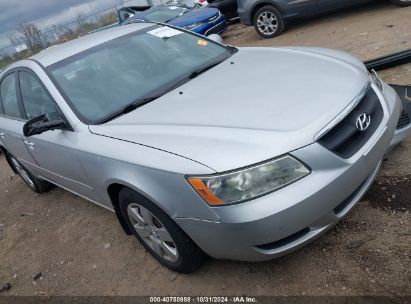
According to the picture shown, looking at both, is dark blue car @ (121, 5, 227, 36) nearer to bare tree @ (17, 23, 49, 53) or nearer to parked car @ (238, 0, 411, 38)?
parked car @ (238, 0, 411, 38)

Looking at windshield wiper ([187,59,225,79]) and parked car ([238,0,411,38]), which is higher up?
windshield wiper ([187,59,225,79])

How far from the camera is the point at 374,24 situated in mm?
7328

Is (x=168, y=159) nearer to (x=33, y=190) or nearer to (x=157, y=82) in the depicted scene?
(x=157, y=82)

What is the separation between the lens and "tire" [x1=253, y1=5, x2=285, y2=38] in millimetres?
8812

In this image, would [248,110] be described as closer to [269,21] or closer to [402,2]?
[402,2]

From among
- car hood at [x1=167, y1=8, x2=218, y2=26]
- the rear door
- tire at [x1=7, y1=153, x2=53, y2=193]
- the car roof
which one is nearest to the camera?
the car roof

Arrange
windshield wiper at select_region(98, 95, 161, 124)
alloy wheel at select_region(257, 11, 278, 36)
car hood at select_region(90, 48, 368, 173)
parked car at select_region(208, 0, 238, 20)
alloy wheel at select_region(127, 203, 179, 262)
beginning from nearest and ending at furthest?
car hood at select_region(90, 48, 368, 173)
alloy wheel at select_region(127, 203, 179, 262)
windshield wiper at select_region(98, 95, 161, 124)
alloy wheel at select_region(257, 11, 278, 36)
parked car at select_region(208, 0, 238, 20)

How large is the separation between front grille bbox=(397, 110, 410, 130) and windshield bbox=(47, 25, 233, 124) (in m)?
1.51

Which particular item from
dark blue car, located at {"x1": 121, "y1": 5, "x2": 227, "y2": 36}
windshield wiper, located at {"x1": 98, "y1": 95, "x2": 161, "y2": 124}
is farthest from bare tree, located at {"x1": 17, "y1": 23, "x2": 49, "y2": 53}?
windshield wiper, located at {"x1": 98, "y1": 95, "x2": 161, "y2": 124}

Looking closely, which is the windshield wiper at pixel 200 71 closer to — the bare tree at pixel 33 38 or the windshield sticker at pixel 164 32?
the windshield sticker at pixel 164 32

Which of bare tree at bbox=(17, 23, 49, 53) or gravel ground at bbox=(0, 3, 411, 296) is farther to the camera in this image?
bare tree at bbox=(17, 23, 49, 53)

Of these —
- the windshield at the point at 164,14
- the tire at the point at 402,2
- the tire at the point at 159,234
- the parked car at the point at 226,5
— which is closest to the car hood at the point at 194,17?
the windshield at the point at 164,14

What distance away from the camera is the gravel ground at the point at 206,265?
2.49m

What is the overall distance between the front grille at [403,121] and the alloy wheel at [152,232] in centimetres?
182
